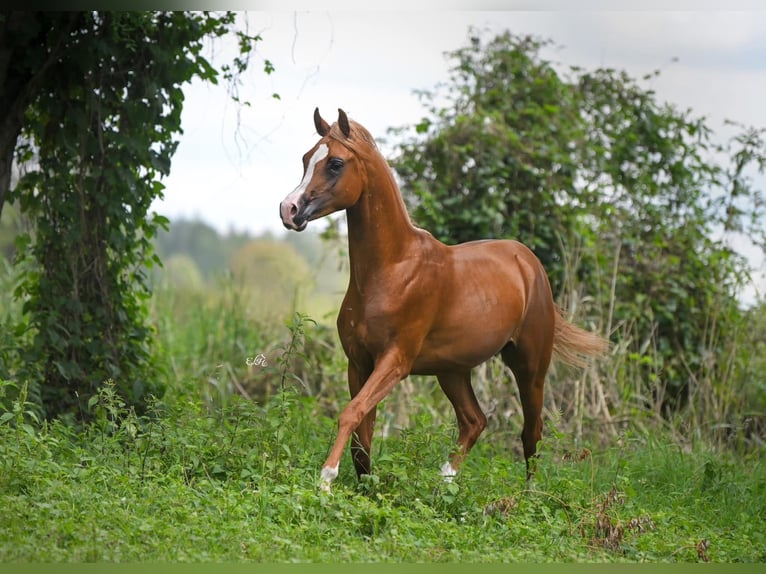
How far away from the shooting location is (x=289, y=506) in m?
4.34

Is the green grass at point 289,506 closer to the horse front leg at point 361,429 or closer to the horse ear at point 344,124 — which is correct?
the horse front leg at point 361,429

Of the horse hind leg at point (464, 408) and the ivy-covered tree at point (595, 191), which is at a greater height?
the ivy-covered tree at point (595, 191)

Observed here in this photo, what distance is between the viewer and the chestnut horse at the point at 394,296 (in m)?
4.64

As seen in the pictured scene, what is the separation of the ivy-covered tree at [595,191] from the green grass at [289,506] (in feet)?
9.58

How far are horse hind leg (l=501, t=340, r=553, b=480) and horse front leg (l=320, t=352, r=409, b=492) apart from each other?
98cm

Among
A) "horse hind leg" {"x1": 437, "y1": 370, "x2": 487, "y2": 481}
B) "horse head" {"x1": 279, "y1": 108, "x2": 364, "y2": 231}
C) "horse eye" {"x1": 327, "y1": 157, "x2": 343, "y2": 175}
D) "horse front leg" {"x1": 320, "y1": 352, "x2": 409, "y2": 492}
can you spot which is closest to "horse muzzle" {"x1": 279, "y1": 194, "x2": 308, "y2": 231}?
"horse head" {"x1": 279, "y1": 108, "x2": 364, "y2": 231}

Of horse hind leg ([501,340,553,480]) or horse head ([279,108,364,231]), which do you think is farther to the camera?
horse hind leg ([501,340,553,480])

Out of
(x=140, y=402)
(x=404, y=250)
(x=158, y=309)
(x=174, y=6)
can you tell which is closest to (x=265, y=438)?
(x=404, y=250)

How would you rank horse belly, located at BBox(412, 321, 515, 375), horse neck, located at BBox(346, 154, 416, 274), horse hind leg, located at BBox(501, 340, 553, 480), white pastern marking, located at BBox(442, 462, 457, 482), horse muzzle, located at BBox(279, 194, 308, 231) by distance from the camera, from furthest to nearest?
horse hind leg, located at BBox(501, 340, 553, 480)
white pastern marking, located at BBox(442, 462, 457, 482)
horse belly, located at BBox(412, 321, 515, 375)
horse neck, located at BBox(346, 154, 416, 274)
horse muzzle, located at BBox(279, 194, 308, 231)

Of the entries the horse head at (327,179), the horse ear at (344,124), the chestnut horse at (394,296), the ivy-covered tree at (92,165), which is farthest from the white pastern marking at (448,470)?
the ivy-covered tree at (92,165)

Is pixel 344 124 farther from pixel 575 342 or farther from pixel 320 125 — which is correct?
pixel 575 342

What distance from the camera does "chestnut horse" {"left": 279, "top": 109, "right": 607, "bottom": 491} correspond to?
15.2 ft

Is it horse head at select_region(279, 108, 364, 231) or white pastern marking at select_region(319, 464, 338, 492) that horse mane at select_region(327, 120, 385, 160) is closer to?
horse head at select_region(279, 108, 364, 231)

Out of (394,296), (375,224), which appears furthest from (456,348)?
(375,224)
